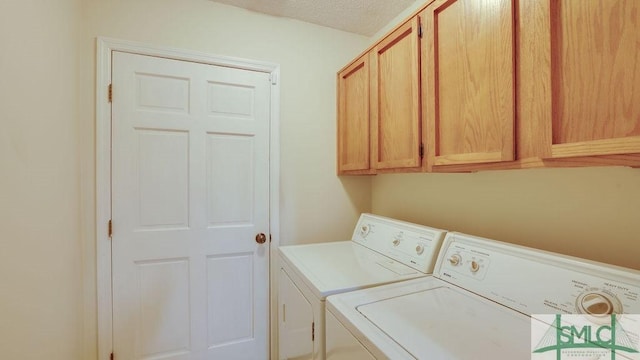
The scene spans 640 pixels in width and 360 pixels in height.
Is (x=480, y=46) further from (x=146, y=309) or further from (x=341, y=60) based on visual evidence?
(x=146, y=309)

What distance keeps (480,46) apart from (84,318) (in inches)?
93.0

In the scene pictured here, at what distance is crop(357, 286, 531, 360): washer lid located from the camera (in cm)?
69

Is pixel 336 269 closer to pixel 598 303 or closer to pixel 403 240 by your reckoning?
pixel 403 240

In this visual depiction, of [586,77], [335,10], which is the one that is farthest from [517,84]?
[335,10]

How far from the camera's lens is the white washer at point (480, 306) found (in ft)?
2.30

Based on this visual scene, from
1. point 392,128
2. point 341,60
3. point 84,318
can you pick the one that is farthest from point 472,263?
point 84,318

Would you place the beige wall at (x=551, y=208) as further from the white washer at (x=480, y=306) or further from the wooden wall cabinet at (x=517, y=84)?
the wooden wall cabinet at (x=517, y=84)

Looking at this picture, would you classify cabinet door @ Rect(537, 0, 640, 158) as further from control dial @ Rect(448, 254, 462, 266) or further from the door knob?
the door knob

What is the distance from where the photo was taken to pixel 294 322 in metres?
1.36

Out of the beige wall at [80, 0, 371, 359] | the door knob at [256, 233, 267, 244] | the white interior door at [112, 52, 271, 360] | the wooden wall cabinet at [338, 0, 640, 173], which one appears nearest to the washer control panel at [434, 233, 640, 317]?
the wooden wall cabinet at [338, 0, 640, 173]

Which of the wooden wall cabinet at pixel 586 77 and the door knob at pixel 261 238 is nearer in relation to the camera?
the wooden wall cabinet at pixel 586 77

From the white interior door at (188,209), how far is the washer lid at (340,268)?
1.43 feet

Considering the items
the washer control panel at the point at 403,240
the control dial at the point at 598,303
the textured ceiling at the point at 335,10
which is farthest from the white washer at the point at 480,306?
the textured ceiling at the point at 335,10

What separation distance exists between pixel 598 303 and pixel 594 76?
625 mm
